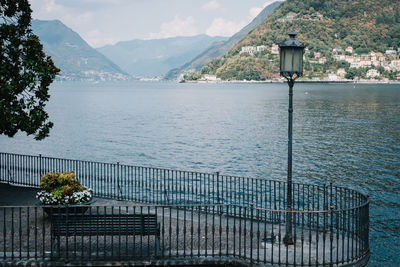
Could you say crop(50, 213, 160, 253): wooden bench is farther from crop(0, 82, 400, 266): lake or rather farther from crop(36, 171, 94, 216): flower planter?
crop(0, 82, 400, 266): lake

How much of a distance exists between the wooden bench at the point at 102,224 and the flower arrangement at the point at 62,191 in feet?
7.86

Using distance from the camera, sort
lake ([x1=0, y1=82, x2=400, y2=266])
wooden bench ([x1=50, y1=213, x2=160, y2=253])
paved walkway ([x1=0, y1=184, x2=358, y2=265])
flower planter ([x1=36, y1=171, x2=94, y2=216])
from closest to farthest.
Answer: paved walkway ([x1=0, y1=184, x2=358, y2=265]) < wooden bench ([x1=50, y1=213, x2=160, y2=253]) < flower planter ([x1=36, y1=171, x2=94, y2=216]) < lake ([x1=0, y1=82, x2=400, y2=266])

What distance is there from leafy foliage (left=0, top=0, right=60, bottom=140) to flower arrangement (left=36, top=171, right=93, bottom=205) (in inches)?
161

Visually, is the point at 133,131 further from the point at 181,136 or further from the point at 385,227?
the point at 385,227

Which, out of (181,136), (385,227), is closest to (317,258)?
(385,227)

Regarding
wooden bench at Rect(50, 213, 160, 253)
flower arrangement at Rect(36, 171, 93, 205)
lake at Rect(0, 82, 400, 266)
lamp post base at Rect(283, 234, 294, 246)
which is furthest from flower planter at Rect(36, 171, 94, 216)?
lake at Rect(0, 82, 400, 266)

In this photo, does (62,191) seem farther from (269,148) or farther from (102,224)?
(269,148)

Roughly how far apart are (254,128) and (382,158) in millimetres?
28189

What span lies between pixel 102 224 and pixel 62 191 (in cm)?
313

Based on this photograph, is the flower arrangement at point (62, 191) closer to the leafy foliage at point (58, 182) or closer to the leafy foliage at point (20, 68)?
the leafy foliage at point (58, 182)

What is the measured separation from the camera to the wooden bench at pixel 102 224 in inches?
410

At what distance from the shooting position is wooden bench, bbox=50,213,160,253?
34.2ft

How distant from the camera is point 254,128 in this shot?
63.0 meters

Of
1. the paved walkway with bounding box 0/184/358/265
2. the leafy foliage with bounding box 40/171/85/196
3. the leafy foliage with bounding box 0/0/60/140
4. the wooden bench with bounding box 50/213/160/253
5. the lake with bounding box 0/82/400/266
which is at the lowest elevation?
the lake with bounding box 0/82/400/266
